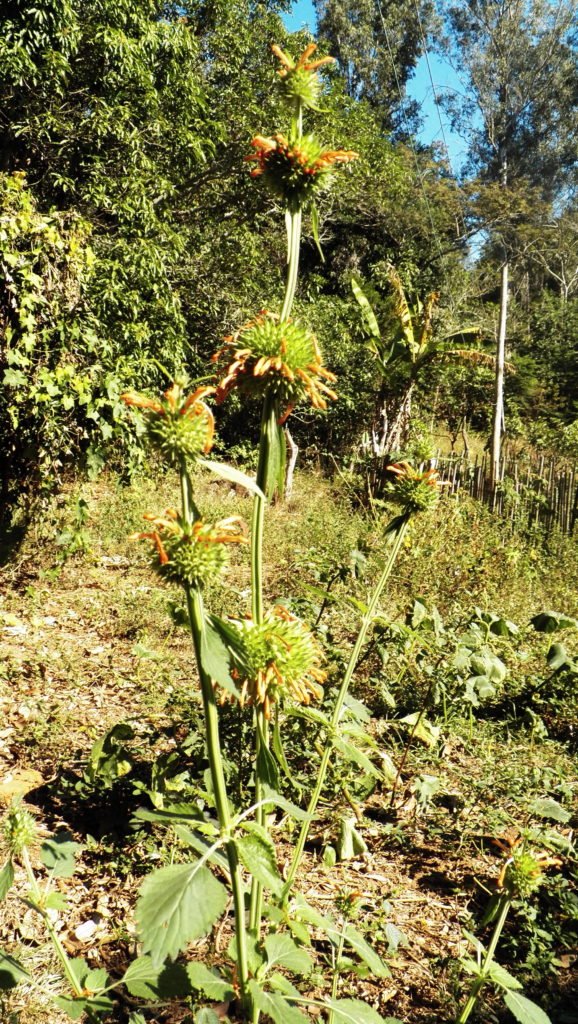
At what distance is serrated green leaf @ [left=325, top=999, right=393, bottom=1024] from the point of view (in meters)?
1.01

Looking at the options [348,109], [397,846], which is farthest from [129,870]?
[348,109]

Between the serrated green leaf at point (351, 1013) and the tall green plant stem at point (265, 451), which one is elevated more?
the tall green plant stem at point (265, 451)

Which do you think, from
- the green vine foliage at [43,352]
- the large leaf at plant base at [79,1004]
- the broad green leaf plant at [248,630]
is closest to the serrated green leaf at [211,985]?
the broad green leaf plant at [248,630]

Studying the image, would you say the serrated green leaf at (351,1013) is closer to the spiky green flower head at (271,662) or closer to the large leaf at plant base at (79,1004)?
the large leaf at plant base at (79,1004)

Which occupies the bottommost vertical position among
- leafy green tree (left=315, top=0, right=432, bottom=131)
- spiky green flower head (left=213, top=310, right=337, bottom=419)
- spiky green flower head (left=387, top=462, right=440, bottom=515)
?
spiky green flower head (left=387, top=462, right=440, bottom=515)

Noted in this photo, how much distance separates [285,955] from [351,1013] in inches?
4.8

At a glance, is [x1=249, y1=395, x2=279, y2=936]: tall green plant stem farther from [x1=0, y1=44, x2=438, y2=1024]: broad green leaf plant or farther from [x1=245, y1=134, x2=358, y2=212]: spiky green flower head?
[x1=245, y1=134, x2=358, y2=212]: spiky green flower head

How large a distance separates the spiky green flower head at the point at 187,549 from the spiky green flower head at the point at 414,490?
0.43 metres

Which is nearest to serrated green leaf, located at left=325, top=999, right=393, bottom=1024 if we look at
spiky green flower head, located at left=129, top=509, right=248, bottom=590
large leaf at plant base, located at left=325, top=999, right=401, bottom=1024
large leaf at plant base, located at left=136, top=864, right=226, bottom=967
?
large leaf at plant base, located at left=325, top=999, right=401, bottom=1024

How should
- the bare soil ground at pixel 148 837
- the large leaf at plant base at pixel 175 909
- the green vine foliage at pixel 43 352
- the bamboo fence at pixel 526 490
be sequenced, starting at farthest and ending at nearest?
the bamboo fence at pixel 526 490
the green vine foliage at pixel 43 352
the bare soil ground at pixel 148 837
the large leaf at plant base at pixel 175 909

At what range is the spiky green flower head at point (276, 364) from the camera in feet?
3.17

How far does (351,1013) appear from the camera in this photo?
1.02m

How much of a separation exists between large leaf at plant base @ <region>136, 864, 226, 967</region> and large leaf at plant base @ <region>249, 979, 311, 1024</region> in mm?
237

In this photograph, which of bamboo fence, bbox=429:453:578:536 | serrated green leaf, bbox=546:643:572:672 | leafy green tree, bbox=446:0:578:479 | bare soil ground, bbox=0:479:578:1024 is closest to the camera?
bare soil ground, bbox=0:479:578:1024
